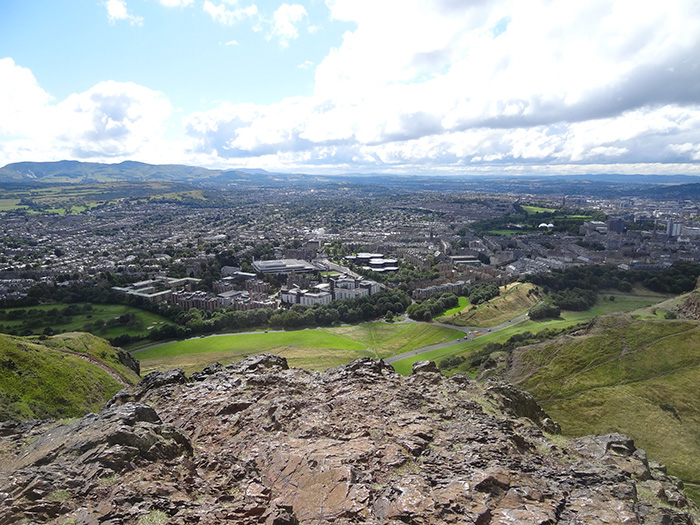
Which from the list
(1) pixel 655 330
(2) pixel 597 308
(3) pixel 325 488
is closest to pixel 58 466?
(3) pixel 325 488

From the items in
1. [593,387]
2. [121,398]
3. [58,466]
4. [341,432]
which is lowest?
[593,387]

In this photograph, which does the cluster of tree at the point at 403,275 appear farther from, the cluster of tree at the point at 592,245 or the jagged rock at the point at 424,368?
the jagged rock at the point at 424,368

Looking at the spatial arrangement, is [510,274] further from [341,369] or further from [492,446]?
[492,446]

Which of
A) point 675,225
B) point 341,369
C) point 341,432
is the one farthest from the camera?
point 675,225

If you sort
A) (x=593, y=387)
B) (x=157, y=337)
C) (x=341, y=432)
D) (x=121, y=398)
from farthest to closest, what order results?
(x=157, y=337) < (x=593, y=387) < (x=121, y=398) < (x=341, y=432)

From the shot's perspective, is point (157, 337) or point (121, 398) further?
point (157, 337)

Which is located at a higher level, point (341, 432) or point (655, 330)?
point (341, 432)
